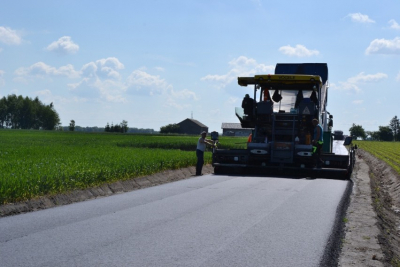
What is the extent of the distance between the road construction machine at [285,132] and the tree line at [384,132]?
158 m

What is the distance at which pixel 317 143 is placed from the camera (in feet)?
62.0

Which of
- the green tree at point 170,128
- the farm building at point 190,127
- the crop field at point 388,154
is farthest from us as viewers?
the farm building at point 190,127

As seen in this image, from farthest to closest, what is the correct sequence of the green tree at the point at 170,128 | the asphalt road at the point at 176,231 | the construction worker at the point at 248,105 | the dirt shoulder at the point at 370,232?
the green tree at the point at 170,128 → the construction worker at the point at 248,105 → the dirt shoulder at the point at 370,232 → the asphalt road at the point at 176,231

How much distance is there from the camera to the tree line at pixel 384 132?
6978 inches

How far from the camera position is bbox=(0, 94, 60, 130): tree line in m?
155

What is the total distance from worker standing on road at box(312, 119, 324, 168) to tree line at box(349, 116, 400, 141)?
158m

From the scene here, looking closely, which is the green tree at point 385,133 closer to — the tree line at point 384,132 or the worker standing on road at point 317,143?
the tree line at point 384,132

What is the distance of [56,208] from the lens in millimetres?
10977

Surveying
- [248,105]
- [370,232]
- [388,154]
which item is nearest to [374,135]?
[388,154]

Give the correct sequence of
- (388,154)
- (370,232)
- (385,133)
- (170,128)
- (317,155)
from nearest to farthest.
→ (370,232), (317,155), (388,154), (170,128), (385,133)

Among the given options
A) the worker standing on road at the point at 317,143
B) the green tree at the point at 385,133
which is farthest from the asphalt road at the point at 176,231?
the green tree at the point at 385,133

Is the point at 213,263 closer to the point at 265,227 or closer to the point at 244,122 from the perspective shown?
the point at 265,227

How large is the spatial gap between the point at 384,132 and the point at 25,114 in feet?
400

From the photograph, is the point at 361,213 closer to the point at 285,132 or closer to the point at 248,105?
the point at 285,132
